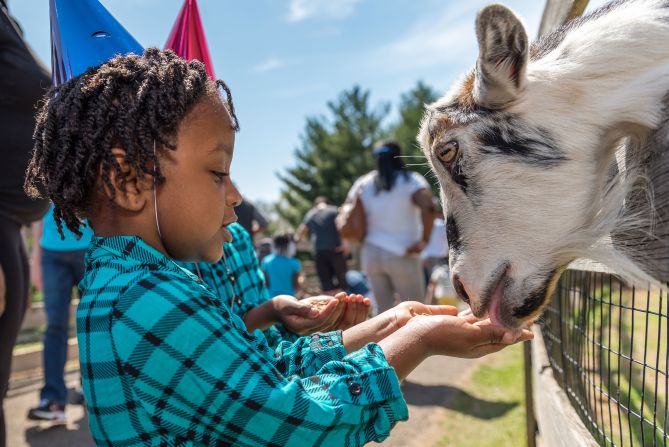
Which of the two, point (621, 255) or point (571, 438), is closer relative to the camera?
point (621, 255)

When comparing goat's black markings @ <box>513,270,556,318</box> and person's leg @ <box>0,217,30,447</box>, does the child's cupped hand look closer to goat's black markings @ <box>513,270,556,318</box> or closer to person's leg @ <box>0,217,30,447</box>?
goat's black markings @ <box>513,270,556,318</box>

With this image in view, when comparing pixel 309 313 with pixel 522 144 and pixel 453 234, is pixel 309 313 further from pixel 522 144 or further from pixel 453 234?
pixel 522 144

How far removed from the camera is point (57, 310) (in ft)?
14.0

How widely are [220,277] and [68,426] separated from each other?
9.76ft

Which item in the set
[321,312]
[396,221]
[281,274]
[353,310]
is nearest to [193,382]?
[321,312]

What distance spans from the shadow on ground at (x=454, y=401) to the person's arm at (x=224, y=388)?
3.28 metres

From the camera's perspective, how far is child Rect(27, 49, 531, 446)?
1.17 m

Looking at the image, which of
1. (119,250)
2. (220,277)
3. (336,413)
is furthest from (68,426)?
(336,413)

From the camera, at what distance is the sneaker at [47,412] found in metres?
4.04

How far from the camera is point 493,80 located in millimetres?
1690

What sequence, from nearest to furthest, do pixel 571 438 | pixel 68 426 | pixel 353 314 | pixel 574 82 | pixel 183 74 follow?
pixel 183 74 → pixel 574 82 → pixel 571 438 → pixel 353 314 → pixel 68 426

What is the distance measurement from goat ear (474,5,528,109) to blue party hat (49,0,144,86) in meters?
1.32

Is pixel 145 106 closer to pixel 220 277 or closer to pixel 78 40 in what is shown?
pixel 78 40

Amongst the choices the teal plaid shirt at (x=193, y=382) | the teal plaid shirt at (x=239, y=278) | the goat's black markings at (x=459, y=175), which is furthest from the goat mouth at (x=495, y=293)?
the teal plaid shirt at (x=239, y=278)
